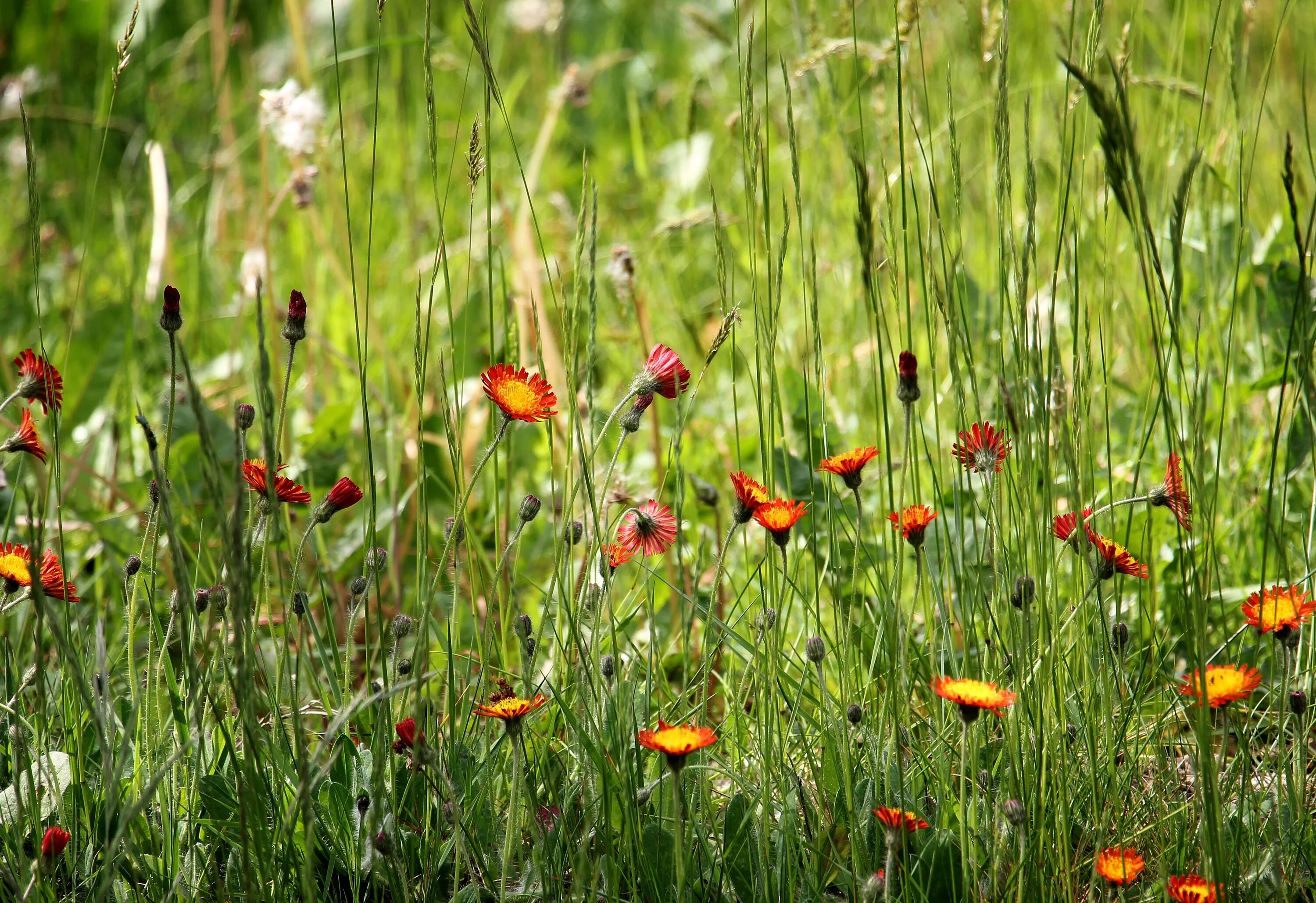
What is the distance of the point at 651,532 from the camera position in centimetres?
95

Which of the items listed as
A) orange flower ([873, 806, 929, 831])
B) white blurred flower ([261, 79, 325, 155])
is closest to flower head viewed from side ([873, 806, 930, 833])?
orange flower ([873, 806, 929, 831])

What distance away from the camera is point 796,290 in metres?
1.77

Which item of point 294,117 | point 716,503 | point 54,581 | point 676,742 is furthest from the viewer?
point 294,117

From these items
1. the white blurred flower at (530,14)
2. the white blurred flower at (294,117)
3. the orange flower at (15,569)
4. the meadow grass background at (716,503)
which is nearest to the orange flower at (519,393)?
the meadow grass background at (716,503)

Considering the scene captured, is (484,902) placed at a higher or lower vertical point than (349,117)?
lower

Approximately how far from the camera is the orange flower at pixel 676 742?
2.23 feet

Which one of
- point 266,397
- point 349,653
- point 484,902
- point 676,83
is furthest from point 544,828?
point 676,83

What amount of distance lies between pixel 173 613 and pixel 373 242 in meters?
1.85

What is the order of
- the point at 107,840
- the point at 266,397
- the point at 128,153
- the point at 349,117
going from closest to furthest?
the point at 266,397 → the point at 107,840 → the point at 128,153 → the point at 349,117

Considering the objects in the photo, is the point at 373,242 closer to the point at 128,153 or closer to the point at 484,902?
the point at 128,153

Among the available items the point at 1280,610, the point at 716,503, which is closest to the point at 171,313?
the point at 716,503

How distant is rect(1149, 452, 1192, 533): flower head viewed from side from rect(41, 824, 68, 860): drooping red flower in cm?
79

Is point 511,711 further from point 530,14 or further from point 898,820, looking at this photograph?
point 530,14

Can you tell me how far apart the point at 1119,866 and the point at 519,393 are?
0.53 m
